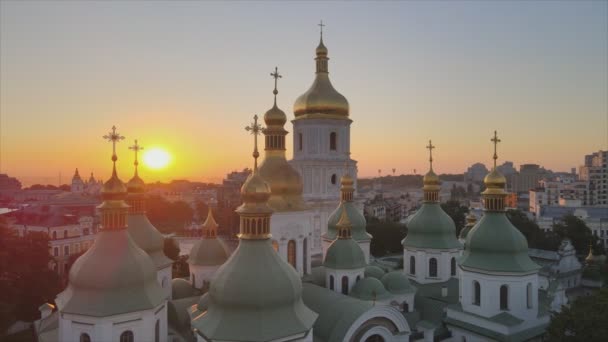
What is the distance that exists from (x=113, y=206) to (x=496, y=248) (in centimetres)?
1450

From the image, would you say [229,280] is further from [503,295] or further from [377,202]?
[377,202]

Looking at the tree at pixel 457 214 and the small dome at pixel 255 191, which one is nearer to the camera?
the small dome at pixel 255 191

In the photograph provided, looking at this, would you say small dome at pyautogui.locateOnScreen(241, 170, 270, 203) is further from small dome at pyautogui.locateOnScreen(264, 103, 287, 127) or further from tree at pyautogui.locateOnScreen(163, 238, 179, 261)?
tree at pyautogui.locateOnScreen(163, 238, 179, 261)

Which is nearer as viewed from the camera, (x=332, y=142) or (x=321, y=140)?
(x=321, y=140)

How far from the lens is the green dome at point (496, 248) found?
1731 cm

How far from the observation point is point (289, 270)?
13.2m

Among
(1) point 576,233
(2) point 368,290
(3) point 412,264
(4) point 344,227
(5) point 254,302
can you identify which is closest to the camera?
(5) point 254,302

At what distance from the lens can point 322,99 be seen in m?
31.0

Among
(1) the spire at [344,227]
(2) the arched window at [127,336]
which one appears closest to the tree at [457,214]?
(1) the spire at [344,227]

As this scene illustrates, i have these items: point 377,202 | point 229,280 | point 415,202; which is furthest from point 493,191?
point 415,202

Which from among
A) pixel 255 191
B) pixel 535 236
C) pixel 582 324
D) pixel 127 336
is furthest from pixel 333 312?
pixel 535 236

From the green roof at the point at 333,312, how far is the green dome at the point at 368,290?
1.75 meters

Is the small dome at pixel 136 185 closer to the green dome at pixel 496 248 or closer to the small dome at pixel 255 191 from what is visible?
the small dome at pixel 255 191

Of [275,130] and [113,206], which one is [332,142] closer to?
[275,130]
